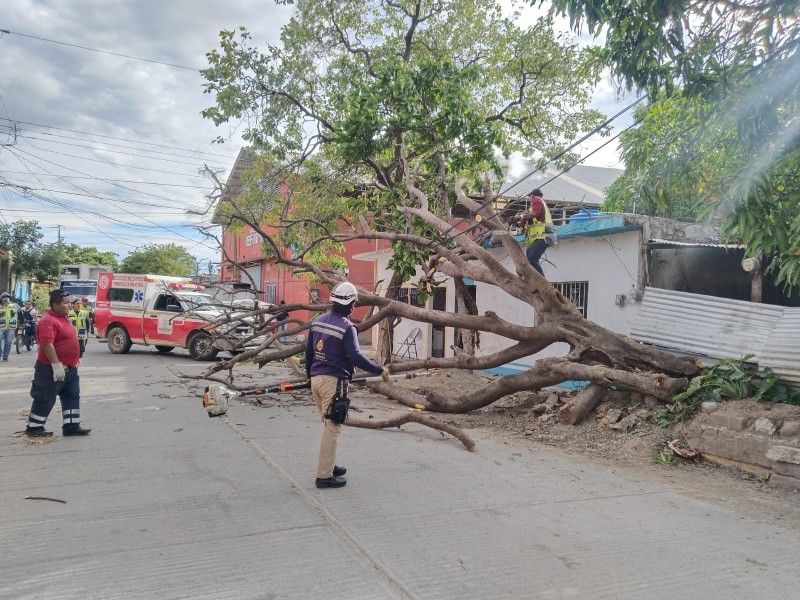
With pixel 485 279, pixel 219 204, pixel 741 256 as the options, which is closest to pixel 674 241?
pixel 741 256

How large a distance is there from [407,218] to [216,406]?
17.7 ft

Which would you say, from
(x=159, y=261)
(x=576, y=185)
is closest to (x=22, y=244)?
(x=159, y=261)

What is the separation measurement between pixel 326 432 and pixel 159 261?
2001 inches

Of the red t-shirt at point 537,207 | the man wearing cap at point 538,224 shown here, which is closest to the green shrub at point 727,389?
the man wearing cap at point 538,224

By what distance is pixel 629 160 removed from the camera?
8.05 metres

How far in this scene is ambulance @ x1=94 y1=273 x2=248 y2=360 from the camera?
1820 cm

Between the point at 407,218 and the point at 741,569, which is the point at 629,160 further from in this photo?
the point at 741,569

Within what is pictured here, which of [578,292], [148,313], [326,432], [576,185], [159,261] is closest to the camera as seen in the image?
[326,432]

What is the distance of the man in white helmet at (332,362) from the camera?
→ 209 inches

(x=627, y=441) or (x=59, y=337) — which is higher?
(x=59, y=337)

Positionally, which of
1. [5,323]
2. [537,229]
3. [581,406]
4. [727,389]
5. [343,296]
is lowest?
[581,406]

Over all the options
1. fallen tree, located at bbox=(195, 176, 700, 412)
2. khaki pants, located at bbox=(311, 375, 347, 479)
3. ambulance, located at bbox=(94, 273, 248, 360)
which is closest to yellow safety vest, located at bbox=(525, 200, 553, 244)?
fallen tree, located at bbox=(195, 176, 700, 412)

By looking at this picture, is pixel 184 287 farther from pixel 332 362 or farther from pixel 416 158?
pixel 332 362

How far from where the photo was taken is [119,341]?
19672 millimetres
